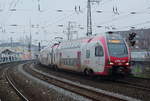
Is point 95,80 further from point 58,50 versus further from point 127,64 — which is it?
point 58,50

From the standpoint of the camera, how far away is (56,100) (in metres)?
11.4

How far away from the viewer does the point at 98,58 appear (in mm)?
17297

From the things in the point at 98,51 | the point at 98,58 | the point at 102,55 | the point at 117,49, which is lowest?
the point at 98,58

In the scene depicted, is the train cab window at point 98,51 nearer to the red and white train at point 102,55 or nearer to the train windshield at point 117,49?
the red and white train at point 102,55

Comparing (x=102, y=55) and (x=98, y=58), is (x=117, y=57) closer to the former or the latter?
(x=102, y=55)

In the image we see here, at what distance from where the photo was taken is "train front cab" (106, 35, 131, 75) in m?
16.5

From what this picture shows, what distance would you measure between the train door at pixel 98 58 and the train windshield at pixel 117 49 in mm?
615

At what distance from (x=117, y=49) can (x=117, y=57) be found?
0.74 metres

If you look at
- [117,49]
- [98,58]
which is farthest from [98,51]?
[117,49]

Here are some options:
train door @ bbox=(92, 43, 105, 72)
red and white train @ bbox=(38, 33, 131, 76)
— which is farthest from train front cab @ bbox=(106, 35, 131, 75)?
train door @ bbox=(92, 43, 105, 72)

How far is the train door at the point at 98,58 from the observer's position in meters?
16.8

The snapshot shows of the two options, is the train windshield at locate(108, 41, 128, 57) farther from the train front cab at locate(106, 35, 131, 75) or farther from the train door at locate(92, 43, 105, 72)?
the train door at locate(92, 43, 105, 72)

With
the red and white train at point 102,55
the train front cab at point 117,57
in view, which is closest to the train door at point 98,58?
the red and white train at point 102,55

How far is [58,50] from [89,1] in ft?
22.4
